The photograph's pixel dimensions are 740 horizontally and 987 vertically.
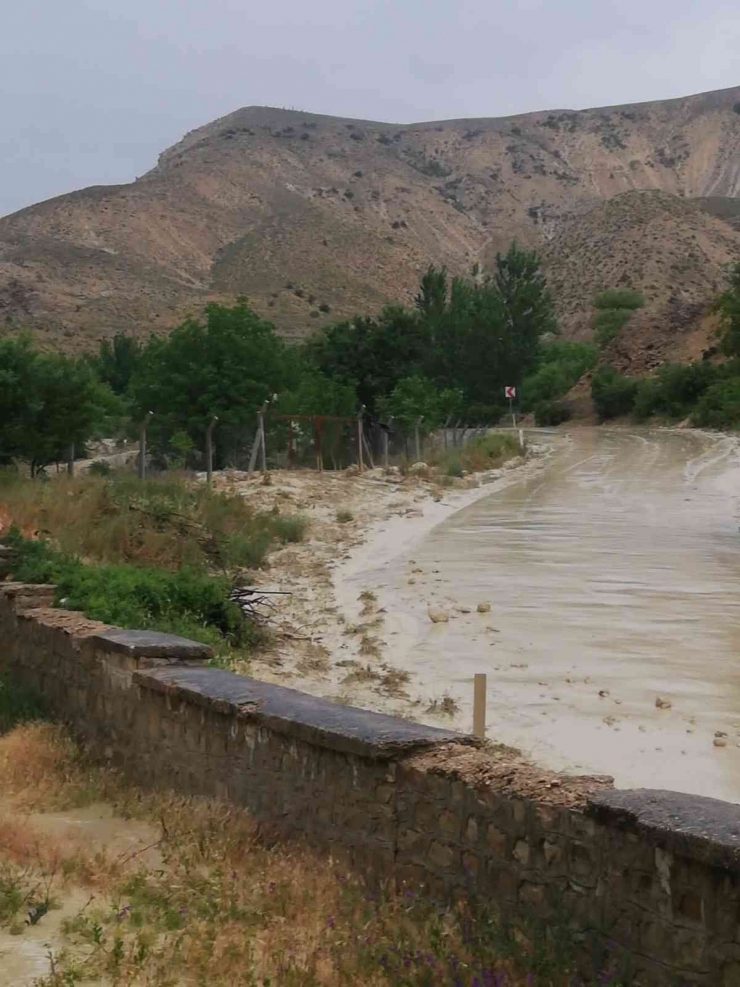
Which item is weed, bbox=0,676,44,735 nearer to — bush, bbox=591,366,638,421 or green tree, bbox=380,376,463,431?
green tree, bbox=380,376,463,431

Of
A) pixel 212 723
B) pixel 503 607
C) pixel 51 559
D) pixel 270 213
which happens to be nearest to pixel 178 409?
pixel 503 607

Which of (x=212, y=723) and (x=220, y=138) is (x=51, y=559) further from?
(x=220, y=138)

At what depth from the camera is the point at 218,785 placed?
7023 mm

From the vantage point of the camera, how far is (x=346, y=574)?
1983 cm

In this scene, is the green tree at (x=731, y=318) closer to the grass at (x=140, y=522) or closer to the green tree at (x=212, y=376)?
the grass at (x=140, y=522)

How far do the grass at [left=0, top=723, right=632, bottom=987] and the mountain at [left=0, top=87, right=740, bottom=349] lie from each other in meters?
66.8

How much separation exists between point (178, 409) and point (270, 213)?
86344 millimetres

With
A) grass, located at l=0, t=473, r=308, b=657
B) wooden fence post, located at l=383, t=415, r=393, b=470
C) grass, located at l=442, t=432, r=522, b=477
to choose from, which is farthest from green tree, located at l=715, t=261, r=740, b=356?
wooden fence post, located at l=383, t=415, r=393, b=470

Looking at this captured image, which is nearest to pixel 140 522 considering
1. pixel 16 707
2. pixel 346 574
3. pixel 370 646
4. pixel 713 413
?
pixel 346 574

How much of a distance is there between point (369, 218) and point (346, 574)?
110747 millimetres

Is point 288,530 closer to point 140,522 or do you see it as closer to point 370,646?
point 140,522

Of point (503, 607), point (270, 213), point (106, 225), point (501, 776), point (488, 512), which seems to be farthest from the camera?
point (270, 213)

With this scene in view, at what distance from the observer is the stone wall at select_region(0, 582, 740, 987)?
13.5 feet

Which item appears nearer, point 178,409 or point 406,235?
point 178,409
